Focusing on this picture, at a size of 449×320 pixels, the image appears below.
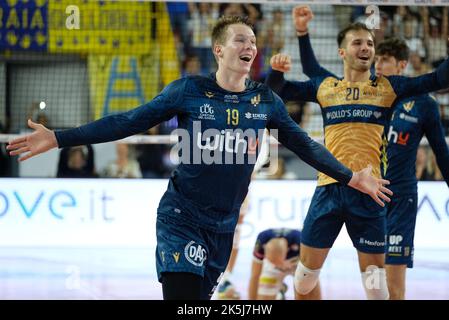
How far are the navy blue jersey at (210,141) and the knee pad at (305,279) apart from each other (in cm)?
181

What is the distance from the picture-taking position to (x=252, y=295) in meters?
9.71

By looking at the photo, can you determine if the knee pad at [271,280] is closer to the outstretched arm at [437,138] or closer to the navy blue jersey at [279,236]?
the navy blue jersey at [279,236]

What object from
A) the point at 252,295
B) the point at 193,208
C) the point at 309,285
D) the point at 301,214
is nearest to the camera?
the point at 193,208

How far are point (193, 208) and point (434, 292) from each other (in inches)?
182

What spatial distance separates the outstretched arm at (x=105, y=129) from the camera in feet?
19.7

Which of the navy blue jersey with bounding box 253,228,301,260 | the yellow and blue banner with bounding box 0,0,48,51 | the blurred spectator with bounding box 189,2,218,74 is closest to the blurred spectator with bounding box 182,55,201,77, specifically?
the blurred spectator with bounding box 189,2,218,74

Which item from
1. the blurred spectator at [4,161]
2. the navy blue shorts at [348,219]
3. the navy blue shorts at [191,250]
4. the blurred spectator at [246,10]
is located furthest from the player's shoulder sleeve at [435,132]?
the blurred spectator at [4,161]

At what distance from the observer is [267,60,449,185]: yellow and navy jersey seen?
25.7 ft

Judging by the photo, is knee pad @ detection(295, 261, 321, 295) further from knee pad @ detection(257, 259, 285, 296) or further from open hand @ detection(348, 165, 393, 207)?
open hand @ detection(348, 165, 393, 207)

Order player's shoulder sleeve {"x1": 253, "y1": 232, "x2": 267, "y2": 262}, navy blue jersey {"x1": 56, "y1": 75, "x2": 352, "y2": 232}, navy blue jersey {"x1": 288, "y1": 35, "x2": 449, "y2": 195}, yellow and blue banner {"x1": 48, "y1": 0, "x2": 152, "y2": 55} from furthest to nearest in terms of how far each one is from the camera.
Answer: yellow and blue banner {"x1": 48, "y1": 0, "x2": 152, "y2": 55} < player's shoulder sleeve {"x1": 253, "y1": 232, "x2": 267, "y2": 262} < navy blue jersey {"x1": 288, "y1": 35, "x2": 449, "y2": 195} < navy blue jersey {"x1": 56, "y1": 75, "x2": 352, "y2": 232}

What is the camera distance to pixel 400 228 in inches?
341

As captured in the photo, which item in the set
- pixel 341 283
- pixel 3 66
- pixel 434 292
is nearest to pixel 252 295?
pixel 341 283

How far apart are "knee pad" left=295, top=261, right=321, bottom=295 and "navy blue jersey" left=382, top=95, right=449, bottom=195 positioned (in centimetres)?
119

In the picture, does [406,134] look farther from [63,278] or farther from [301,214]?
[63,278]
